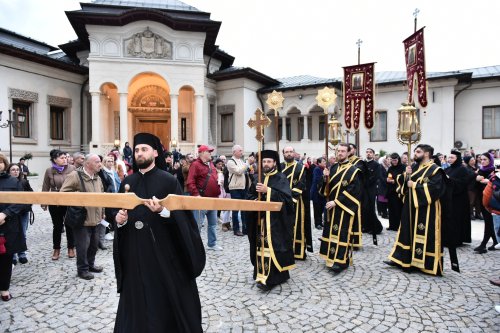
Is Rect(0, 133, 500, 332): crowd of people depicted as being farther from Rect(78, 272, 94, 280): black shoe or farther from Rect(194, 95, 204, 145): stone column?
Rect(194, 95, 204, 145): stone column

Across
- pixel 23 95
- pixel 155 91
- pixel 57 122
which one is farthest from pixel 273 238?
pixel 155 91

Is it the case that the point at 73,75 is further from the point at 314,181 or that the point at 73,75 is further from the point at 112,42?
the point at 314,181

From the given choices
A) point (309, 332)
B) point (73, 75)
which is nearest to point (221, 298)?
point (309, 332)

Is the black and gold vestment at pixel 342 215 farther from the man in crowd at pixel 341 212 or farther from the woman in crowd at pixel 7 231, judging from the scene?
the woman in crowd at pixel 7 231

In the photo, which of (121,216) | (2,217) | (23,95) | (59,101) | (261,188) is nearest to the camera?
(121,216)

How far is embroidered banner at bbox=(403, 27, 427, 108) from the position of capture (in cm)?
762

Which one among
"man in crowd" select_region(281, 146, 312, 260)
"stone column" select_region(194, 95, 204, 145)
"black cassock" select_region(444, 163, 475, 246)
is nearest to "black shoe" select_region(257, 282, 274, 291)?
"man in crowd" select_region(281, 146, 312, 260)

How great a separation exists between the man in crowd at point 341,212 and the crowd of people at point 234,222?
18 millimetres

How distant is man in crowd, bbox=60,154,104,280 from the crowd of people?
0.02 metres

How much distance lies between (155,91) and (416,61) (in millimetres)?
20682

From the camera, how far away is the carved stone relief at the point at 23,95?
18.9m

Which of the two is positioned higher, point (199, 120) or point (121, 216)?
point (199, 120)

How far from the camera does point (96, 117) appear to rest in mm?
21234

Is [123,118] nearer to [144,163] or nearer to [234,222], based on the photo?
[234,222]
